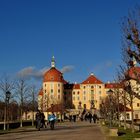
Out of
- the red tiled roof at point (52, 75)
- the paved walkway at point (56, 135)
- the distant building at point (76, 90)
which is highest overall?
the red tiled roof at point (52, 75)

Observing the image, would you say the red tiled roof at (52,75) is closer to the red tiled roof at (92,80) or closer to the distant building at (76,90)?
the distant building at (76,90)

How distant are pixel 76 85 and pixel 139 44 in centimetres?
17182

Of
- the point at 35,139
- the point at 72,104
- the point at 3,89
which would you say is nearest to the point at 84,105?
the point at 72,104

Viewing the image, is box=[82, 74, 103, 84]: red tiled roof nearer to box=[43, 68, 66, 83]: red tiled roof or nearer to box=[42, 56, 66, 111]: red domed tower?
box=[42, 56, 66, 111]: red domed tower

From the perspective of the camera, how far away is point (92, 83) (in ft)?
604

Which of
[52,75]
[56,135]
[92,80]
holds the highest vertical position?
[52,75]

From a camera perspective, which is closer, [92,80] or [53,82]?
[53,82]

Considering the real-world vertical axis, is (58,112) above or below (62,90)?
below

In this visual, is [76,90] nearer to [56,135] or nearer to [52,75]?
[52,75]

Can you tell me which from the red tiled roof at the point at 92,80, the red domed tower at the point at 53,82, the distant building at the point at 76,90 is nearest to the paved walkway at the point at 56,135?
the distant building at the point at 76,90

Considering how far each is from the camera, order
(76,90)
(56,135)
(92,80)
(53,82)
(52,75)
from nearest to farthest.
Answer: (56,135)
(52,75)
(53,82)
(92,80)
(76,90)

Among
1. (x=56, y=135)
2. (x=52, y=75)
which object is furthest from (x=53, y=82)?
(x=56, y=135)

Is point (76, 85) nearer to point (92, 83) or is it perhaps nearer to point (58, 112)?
point (92, 83)

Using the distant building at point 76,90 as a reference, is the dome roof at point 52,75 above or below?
above
